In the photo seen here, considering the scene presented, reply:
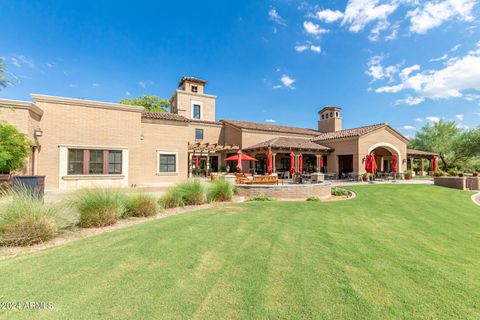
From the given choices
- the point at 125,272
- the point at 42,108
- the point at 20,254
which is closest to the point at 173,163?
the point at 42,108

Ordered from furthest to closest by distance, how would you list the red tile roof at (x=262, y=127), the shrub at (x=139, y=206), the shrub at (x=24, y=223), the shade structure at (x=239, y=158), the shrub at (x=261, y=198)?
the red tile roof at (x=262, y=127), the shade structure at (x=239, y=158), the shrub at (x=261, y=198), the shrub at (x=139, y=206), the shrub at (x=24, y=223)

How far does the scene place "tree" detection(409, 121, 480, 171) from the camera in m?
34.8

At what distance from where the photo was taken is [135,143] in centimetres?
1647

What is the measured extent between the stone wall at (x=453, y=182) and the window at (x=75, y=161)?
2956 centimetres

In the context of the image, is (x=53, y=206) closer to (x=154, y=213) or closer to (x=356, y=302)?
(x=154, y=213)

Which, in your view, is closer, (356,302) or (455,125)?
(356,302)

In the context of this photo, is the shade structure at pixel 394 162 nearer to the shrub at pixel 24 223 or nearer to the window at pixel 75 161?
the shrub at pixel 24 223

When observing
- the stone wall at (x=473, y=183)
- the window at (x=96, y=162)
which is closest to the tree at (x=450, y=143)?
the stone wall at (x=473, y=183)

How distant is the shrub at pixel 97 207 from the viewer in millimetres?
6484

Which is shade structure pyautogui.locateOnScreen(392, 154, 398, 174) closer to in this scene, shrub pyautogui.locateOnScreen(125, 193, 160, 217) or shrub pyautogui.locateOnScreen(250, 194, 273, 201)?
shrub pyautogui.locateOnScreen(250, 194, 273, 201)

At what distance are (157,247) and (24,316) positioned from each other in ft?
7.45

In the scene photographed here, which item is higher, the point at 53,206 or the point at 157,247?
the point at 53,206

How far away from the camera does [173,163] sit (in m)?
19.3

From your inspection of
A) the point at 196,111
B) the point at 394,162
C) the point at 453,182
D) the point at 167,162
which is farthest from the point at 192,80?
the point at 453,182
